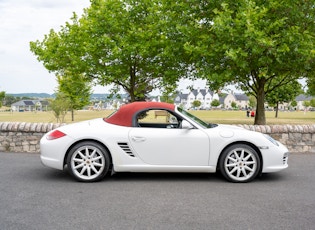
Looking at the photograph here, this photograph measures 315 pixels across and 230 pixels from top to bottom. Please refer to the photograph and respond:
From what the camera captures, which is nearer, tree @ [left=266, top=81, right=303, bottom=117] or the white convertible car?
the white convertible car

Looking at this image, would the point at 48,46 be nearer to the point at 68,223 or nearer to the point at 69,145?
the point at 69,145

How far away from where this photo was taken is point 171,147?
243 inches

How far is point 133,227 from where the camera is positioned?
3.90 m

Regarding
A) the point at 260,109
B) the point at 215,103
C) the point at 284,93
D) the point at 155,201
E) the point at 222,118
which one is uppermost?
the point at 215,103

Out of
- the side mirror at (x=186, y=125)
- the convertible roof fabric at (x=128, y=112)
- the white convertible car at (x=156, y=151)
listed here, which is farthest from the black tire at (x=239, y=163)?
the convertible roof fabric at (x=128, y=112)

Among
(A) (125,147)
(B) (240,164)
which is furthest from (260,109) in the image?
(A) (125,147)

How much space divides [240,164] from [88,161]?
8.55ft

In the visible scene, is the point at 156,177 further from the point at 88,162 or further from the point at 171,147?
the point at 88,162

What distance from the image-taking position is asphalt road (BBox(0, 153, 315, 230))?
407 cm

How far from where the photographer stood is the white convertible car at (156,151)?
614 centimetres

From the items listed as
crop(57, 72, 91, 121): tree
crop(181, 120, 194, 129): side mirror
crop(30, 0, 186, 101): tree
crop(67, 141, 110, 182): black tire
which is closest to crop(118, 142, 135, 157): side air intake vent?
crop(67, 141, 110, 182): black tire

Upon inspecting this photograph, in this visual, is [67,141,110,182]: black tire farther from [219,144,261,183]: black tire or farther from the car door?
[219,144,261,183]: black tire

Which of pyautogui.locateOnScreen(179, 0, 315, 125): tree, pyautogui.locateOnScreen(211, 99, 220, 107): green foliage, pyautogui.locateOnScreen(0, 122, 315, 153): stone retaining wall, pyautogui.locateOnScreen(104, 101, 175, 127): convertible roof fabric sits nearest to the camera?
pyautogui.locateOnScreen(104, 101, 175, 127): convertible roof fabric

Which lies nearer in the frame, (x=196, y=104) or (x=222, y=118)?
(x=222, y=118)
